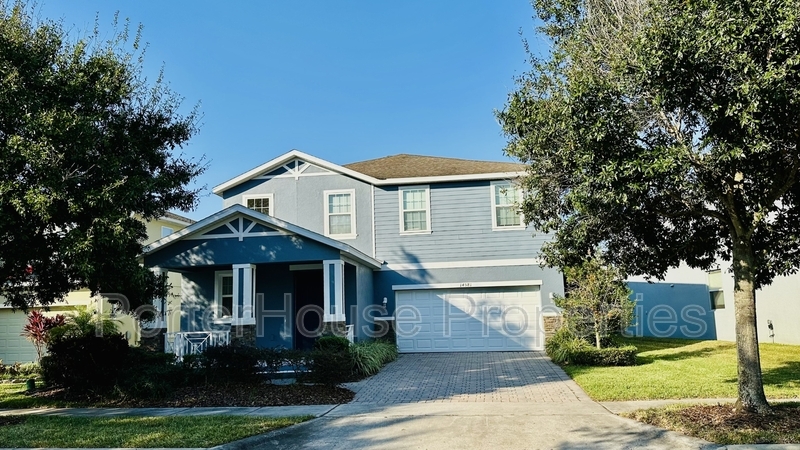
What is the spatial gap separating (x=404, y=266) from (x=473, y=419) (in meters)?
10.9

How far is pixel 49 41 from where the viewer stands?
1037cm

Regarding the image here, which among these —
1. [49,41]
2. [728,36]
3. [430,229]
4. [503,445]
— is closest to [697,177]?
[728,36]

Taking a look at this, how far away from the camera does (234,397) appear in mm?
11586

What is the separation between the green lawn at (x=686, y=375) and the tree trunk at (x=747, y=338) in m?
1.98

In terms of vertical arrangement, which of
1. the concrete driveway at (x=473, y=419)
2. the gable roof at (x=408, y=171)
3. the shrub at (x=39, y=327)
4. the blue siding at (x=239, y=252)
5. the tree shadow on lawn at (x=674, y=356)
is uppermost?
the gable roof at (x=408, y=171)

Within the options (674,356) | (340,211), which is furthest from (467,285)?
(674,356)

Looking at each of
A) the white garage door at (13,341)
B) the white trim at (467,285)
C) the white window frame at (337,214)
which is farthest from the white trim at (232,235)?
the white garage door at (13,341)

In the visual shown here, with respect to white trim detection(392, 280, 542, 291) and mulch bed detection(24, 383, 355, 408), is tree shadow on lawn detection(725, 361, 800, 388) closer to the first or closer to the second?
white trim detection(392, 280, 542, 291)

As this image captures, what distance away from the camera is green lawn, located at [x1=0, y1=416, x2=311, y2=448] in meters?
8.13

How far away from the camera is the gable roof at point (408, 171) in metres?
19.7

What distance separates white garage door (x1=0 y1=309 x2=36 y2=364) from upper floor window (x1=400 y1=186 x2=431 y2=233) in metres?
13.5

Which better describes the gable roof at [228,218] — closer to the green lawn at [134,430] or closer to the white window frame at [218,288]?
the white window frame at [218,288]

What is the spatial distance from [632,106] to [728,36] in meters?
1.67

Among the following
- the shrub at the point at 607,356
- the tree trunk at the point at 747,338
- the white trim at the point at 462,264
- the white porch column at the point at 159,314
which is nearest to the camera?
the tree trunk at the point at 747,338
